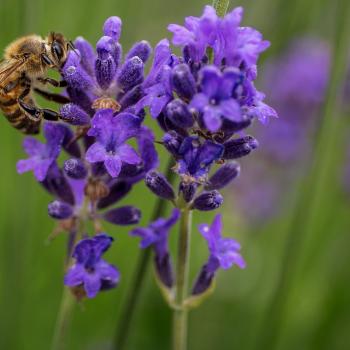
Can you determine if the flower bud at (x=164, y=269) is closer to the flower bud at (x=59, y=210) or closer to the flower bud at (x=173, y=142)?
the flower bud at (x=59, y=210)

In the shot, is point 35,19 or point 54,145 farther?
point 35,19

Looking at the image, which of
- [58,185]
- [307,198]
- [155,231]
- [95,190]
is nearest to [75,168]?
[95,190]

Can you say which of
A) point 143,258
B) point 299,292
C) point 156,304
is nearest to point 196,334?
point 156,304

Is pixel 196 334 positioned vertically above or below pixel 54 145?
below

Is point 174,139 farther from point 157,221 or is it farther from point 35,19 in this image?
point 35,19

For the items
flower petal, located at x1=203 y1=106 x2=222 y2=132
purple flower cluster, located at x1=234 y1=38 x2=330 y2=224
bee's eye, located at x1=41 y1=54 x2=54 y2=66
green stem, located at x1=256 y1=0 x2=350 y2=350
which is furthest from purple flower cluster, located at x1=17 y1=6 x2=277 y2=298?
purple flower cluster, located at x1=234 y1=38 x2=330 y2=224

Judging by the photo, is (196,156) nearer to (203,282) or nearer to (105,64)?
(105,64)
